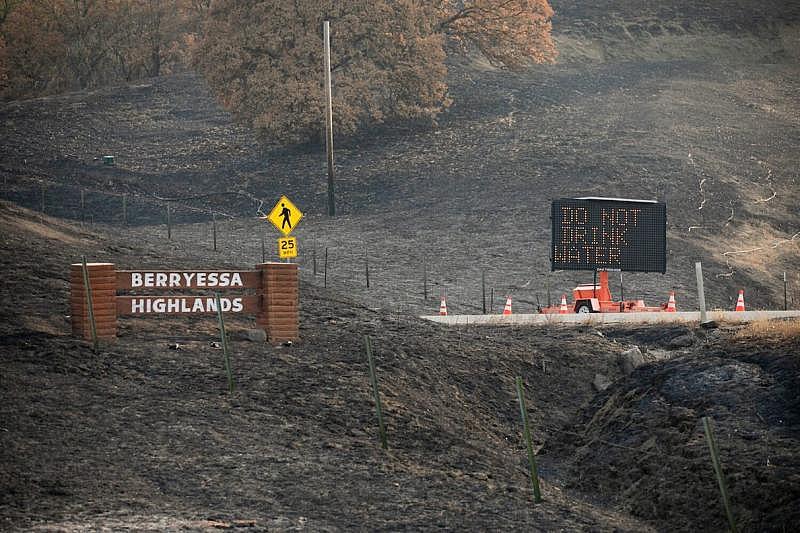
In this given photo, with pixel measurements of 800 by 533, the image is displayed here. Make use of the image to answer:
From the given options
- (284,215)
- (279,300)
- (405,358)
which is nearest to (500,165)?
(284,215)

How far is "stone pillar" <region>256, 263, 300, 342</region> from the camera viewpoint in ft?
65.8

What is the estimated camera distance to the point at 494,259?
4106 cm

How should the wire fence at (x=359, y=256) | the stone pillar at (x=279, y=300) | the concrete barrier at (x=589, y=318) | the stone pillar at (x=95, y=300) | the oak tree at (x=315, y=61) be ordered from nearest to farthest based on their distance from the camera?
the stone pillar at (x=95, y=300) < the stone pillar at (x=279, y=300) < the concrete barrier at (x=589, y=318) < the wire fence at (x=359, y=256) < the oak tree at (x=315, y=61)

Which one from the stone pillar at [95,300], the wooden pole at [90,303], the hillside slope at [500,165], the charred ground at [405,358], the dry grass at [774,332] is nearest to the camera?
the charred ground at [405,358]

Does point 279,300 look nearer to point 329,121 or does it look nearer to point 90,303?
point 90,303

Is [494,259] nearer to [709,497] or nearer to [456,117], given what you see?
[456,117]

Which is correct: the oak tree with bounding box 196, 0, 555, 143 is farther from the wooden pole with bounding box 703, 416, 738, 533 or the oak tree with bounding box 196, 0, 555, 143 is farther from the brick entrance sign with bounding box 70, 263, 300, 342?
the wooden pole with bounding box 703, 416, 738, 533

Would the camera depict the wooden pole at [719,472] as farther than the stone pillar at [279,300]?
No

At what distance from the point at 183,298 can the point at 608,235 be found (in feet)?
43.4

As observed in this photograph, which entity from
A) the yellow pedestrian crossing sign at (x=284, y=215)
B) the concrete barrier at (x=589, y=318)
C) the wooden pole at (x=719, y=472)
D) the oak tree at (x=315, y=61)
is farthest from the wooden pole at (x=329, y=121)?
the wooden pole at (x=719, y=472)

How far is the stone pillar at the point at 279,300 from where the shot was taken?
20.1m

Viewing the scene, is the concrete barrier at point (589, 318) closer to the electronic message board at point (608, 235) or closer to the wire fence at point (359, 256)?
the electronic message board at point (608, 235)

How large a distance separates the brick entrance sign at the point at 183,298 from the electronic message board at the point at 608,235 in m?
10.8

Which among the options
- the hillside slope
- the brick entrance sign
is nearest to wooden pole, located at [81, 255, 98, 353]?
the brick entrance sign
